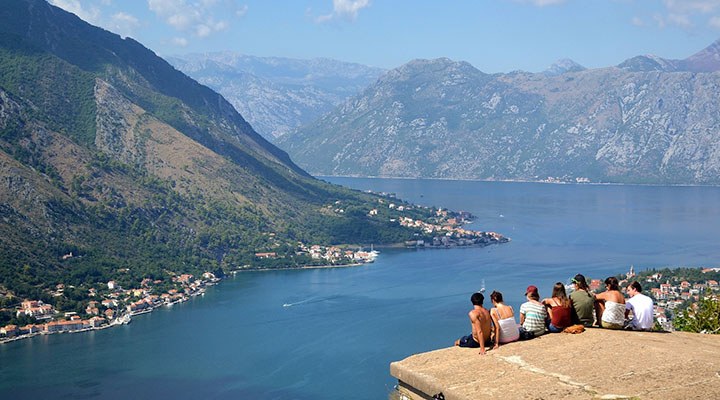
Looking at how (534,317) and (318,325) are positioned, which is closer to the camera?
(534,317)

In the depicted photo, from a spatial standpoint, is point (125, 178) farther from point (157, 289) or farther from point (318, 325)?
point (318, 325)

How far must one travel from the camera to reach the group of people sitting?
764 cm

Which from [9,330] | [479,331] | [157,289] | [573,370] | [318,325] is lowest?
[318,325]

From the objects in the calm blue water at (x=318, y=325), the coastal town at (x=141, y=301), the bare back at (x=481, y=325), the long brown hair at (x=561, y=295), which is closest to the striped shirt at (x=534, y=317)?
the long brown hair at (x=561, y=295)

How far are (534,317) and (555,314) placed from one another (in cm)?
25

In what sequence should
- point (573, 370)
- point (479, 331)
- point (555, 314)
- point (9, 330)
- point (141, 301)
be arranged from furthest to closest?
point (141, 301) → point (9, 330) → point (555, 314) → point (479, 331) → point (573, 370)

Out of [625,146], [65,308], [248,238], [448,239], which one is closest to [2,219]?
[65,308]

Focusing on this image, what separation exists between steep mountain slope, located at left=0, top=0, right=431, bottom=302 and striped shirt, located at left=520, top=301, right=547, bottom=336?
51.1 m

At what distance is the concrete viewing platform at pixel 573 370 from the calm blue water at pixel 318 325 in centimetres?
2262

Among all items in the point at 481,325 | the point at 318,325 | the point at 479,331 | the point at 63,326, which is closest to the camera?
the point at 479,331

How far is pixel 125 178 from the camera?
268 ft

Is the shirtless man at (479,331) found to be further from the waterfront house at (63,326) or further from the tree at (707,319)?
the waterfront house at (63,326)

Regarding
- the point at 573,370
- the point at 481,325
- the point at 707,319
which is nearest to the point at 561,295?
the point at 481,325

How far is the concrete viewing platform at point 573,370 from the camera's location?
5.62 m
